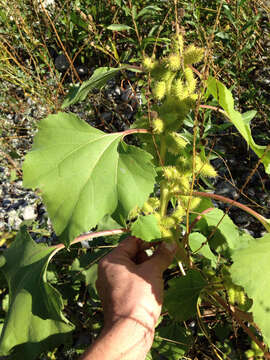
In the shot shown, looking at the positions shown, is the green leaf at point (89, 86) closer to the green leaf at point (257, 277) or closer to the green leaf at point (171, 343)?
the green leaf at point (257, 277)

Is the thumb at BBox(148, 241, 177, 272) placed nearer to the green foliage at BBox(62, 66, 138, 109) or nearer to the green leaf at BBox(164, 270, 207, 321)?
the green leaf at BBox(164, 270, 207, 321)

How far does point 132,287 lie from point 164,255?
183 mm

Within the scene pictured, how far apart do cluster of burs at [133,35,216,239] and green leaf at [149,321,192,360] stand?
1.95ft

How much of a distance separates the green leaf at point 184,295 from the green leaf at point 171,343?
189mm

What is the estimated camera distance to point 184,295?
4.38ft

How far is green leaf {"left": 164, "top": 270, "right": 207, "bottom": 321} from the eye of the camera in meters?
1.30

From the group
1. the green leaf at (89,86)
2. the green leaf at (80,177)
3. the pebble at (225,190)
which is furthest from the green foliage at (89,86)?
the pebble at (225,190)

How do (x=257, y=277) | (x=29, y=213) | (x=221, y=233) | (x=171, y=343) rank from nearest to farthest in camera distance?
(x=257, y=277), (x=221, y=233), (x=171, y=343), (x=29, y=213)

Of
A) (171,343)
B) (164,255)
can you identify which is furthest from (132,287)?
(171,343)

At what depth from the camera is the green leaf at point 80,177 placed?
100 centimetres

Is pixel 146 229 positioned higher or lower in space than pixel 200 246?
higher

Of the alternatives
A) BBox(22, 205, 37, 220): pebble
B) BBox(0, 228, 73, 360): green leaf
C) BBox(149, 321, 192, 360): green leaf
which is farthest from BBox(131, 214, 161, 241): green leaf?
BBox(22, 205, 37, 220): pebble

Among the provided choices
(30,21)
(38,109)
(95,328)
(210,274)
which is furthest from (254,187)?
(30,21)

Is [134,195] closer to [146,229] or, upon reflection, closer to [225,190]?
[146,229]
